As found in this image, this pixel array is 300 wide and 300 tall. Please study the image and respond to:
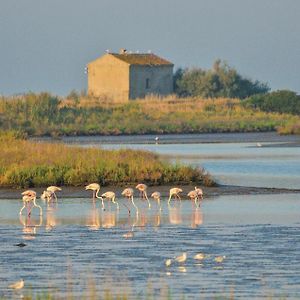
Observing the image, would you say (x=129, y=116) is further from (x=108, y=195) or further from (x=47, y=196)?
(x=108, y=195)

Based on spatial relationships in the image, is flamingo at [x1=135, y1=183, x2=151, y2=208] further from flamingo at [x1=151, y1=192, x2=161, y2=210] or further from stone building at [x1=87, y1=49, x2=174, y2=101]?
stone building at [x1=87, y1=49, x2=174, y2=101]

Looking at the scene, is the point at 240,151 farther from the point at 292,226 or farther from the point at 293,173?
the point at 292,226

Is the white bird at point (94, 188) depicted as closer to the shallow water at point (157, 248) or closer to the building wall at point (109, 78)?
the shallow water at point (157, 248)

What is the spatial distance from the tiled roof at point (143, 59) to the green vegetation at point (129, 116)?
18.3 ft

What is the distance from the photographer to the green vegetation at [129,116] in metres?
68.8

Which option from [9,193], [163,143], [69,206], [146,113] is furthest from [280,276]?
[146,113]

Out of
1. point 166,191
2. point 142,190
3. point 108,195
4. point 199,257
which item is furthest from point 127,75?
point 199,257

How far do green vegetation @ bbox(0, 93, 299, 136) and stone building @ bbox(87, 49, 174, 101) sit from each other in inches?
187

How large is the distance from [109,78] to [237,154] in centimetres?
4306

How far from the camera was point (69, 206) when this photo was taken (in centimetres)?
2698

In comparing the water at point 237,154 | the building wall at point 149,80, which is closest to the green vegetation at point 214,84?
the building wall at point 149,80

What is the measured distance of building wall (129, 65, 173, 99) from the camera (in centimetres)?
8950

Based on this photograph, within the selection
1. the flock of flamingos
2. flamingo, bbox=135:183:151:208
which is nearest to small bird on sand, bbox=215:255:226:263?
the flock of flamingos

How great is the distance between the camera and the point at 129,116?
7588 centimetres
